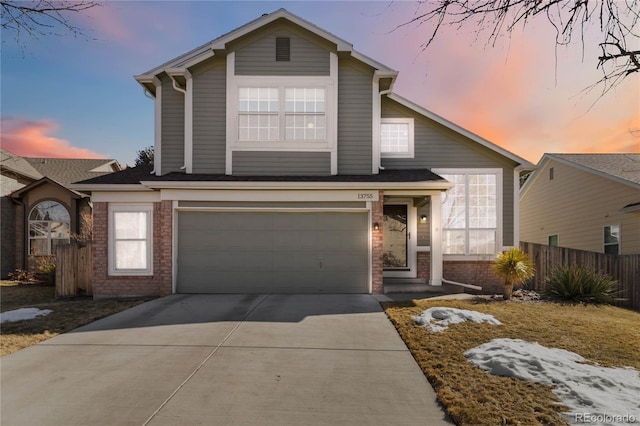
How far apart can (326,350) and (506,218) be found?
29.7 ft

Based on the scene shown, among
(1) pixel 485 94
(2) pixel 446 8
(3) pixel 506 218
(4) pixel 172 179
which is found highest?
(1) pixel 485 94

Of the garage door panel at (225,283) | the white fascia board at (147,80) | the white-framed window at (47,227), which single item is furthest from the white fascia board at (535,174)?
the white-framed window at (47,227)

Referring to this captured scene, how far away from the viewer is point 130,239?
1130 centimetres

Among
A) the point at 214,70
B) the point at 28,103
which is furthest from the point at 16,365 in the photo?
the point at 214,70

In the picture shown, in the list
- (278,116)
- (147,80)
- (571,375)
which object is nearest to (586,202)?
(278,116)

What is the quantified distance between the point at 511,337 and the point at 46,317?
8.74 meters

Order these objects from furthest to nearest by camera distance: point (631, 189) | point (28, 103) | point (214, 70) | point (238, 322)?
point (631, 189) → point (214, 70) → point (28, 103) → point (238, 322)

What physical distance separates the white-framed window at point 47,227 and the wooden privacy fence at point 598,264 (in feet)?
62.6

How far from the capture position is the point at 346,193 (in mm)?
10844

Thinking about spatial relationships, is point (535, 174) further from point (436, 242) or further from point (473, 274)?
point (436, 242)

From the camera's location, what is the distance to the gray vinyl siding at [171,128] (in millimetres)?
12047

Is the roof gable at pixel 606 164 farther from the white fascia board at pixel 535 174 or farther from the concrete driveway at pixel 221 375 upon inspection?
the concrete driveway at pixel 221 375

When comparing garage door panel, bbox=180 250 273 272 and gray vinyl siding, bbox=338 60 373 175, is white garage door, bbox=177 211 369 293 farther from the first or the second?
gray vinyl siding, bbox=338 60 373 175

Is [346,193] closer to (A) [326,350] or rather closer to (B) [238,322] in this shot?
(B) [238,322]
